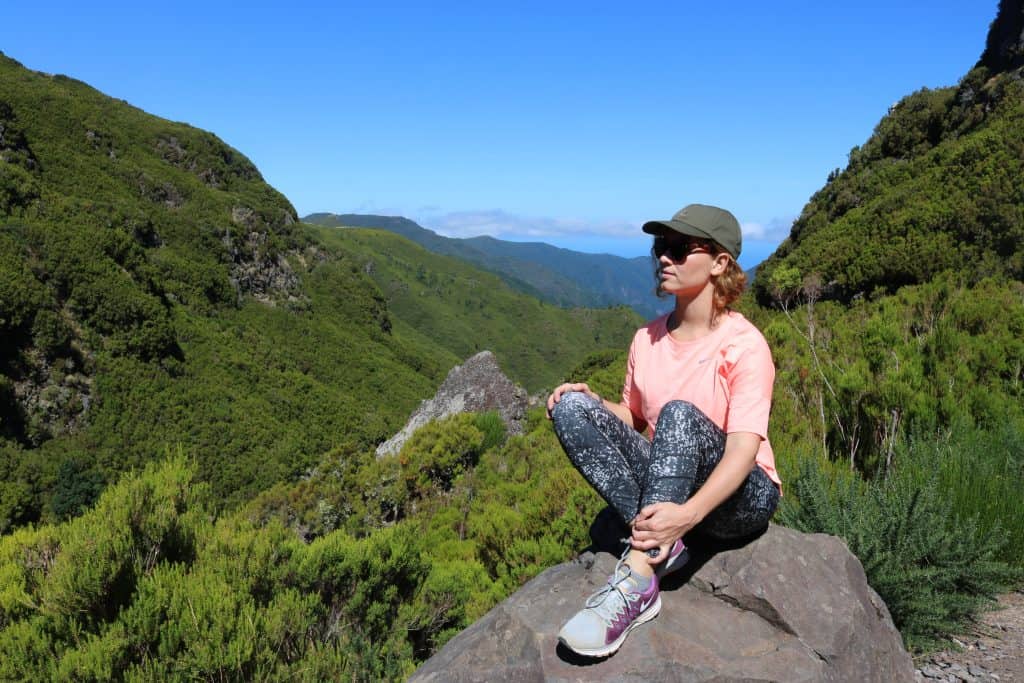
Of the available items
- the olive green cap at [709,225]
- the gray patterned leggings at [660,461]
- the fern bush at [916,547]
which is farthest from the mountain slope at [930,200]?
the gray patterned leggings at [660,461]

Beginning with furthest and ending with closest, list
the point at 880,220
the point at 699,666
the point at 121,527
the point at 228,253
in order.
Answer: the point at 228,253
the point at 880,220
the point at 121,527
the point at 699,666

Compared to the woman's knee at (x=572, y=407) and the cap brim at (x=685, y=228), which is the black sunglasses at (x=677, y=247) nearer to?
the cap brim at (x=685, y=228)

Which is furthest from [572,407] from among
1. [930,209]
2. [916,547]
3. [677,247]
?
[930,209]

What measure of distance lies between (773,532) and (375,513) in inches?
390

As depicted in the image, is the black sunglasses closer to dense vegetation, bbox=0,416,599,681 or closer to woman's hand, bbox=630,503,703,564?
woman's hand, bbox=630,503,703,564

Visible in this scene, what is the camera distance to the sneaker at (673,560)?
2.38 metres

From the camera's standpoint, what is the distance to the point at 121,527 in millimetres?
3914

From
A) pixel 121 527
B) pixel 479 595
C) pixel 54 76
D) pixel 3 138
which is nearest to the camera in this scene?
pixel 121 527

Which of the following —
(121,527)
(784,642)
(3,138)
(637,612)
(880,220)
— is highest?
(3,138)

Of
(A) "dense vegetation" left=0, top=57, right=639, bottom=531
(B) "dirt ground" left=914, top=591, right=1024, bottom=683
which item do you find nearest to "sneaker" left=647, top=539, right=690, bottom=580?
(B) "dirt ground" left=914, top=591, right=1024, bottom=683

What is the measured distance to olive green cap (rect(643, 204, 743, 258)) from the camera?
2.61 m

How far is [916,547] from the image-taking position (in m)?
3.24

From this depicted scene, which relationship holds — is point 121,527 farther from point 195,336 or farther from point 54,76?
point 54,76

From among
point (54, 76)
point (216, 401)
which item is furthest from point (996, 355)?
point (54, 76)
